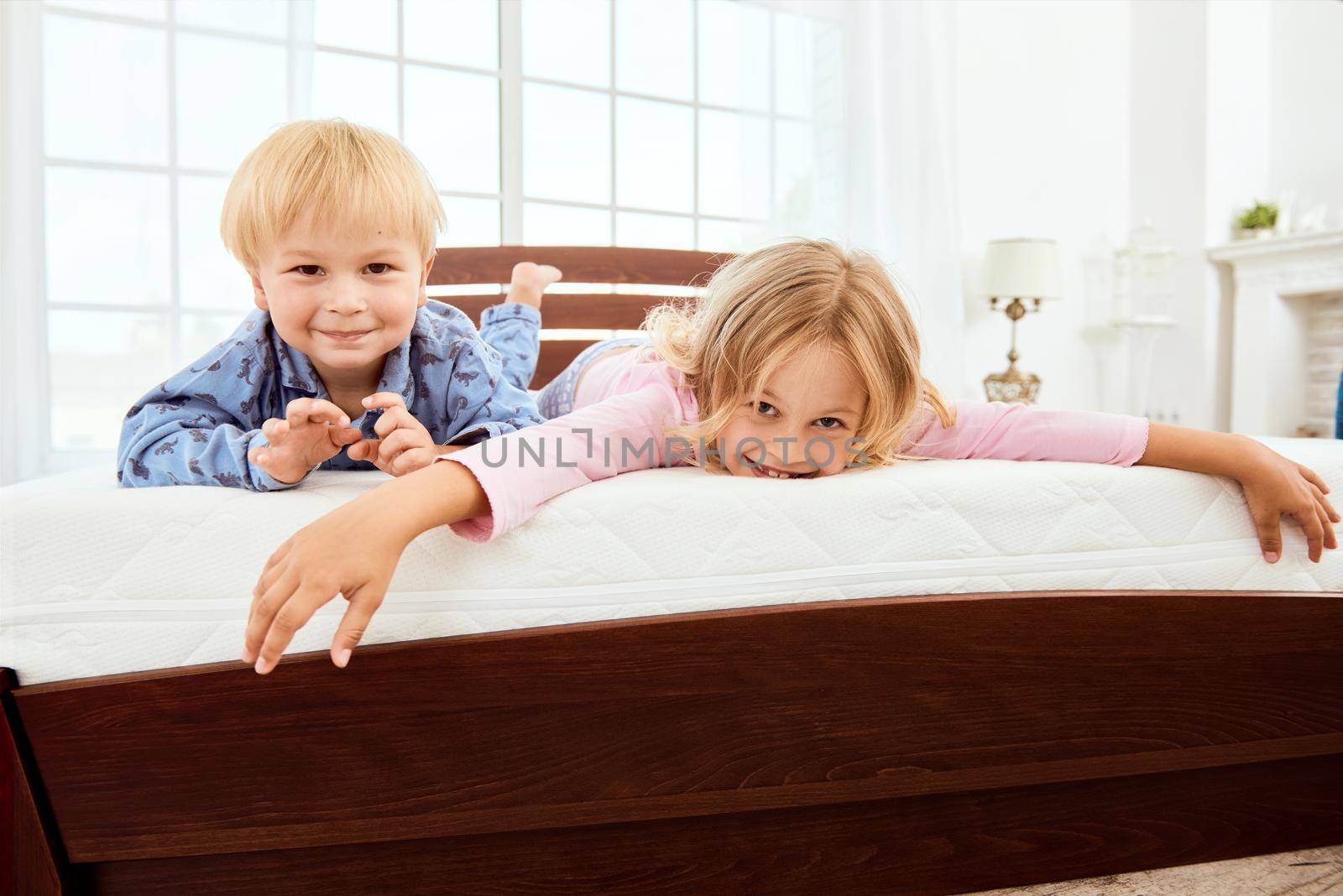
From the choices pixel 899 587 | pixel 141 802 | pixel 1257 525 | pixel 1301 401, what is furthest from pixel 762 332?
pixel 1301 401

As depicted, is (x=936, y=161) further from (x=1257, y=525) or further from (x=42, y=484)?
(x=42, y=484)

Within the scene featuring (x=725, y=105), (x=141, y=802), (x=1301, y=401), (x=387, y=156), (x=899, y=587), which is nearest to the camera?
(x=141, y=802)

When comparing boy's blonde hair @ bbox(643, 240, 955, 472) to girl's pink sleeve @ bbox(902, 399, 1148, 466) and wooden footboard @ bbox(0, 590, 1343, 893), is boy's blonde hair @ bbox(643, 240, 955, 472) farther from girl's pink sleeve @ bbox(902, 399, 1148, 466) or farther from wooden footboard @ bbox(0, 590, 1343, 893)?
wooden footboard @ bbox(0, 590, 1343, 893)

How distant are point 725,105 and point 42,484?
263 cm

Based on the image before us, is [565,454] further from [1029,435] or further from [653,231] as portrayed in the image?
[653,231]

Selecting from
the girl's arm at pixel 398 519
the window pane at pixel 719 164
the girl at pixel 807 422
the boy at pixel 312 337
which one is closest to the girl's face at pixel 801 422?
the girl at pixel 807 422

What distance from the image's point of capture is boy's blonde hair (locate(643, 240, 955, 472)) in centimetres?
90

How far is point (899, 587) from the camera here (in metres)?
0.77

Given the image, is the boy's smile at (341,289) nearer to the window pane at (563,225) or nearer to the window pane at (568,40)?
the window pane at (563,225)

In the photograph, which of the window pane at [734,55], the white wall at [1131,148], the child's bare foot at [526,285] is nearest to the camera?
the child's bare foot at [526,285]

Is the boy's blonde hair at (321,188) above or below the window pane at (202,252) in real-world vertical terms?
below

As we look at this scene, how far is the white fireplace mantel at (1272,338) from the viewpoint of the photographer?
127 inches

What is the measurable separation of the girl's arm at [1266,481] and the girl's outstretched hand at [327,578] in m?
0.79

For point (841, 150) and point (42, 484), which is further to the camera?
point (841, 150)
